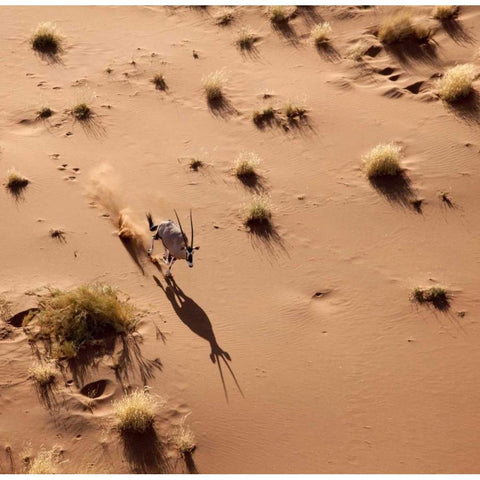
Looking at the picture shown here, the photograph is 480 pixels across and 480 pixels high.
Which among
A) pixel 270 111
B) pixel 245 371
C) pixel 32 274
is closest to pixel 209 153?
pixel 270 111

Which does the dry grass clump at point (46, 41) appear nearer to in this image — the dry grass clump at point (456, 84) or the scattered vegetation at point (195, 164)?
the scattered vegetation at point (195, 164)

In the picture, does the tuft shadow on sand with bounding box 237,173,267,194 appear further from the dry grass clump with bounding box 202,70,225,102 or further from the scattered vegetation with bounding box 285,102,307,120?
the dry grass clump with bounding box 202,70,225,102

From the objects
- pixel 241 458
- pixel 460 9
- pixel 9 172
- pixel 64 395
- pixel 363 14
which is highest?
pixel 363 14

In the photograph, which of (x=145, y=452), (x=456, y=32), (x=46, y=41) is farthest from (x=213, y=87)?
(x=145, y=452)

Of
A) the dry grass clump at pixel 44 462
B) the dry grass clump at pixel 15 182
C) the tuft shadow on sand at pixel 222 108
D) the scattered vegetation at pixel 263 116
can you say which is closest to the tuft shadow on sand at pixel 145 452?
the dry grass clump at pixel 44 462

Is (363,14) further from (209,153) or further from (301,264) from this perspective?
(301,264)

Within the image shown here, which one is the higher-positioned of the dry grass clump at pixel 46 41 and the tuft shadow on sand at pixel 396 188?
the dry grass clump at pixel 46 41
